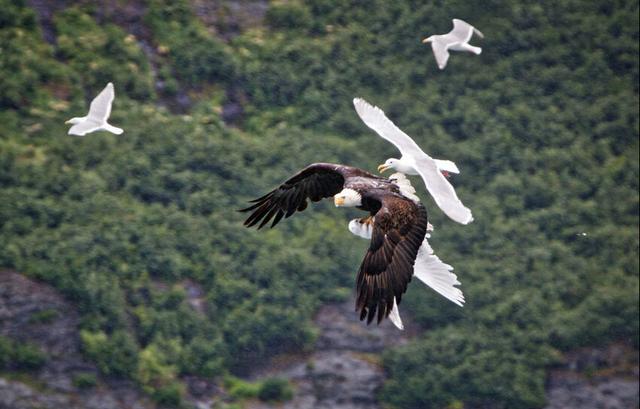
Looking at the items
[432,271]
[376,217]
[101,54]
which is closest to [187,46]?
[101,54]

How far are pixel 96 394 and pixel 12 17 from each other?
24.1ft

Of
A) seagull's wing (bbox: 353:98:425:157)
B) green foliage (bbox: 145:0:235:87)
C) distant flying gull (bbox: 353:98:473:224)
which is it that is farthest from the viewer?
green foliage (bbox: 145:0:235:87)

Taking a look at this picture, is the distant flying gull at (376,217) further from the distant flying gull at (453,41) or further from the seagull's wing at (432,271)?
the distant flying gull at (453,41)

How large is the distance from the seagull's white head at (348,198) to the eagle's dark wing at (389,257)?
20.4 inches

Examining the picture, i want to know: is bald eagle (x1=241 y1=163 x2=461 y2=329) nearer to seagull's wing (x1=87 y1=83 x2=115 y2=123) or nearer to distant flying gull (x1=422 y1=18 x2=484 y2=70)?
seagull's wing (x1=87 y1=83 x2=115 y2=123)

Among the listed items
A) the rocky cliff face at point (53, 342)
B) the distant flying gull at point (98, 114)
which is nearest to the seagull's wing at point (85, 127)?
the distant flying gull at point (98, 114)

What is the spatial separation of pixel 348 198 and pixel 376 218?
778 millimetres

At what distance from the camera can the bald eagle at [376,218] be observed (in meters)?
12.0

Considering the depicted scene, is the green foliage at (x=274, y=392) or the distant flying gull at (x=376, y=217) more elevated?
the distant flying gull at (x=376, y=217)

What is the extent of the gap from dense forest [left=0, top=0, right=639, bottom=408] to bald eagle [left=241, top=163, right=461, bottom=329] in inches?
336

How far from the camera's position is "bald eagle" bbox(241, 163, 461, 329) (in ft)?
39.3

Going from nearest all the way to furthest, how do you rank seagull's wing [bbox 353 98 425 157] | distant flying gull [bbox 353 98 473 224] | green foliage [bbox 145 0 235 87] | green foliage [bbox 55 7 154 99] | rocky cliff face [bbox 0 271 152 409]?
1. distant flying gull [bbox 353 98 473 224]
2. seagull's wing [bbox 353 98 425 157]
3. rocky cliff face [bbox 0 271 152 409]
4. green foliage [bbox 55 7 154 99]
5. green foliage [bbox 145 0 235 87]

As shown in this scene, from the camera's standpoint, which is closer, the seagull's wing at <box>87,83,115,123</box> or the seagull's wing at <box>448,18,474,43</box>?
the seagull's wing at <box>87,83,115,123</box>

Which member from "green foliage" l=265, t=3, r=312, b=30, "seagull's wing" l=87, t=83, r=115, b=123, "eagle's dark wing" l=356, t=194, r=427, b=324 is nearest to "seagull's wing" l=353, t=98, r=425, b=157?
"eagle's dark wing" l=356, t=194, r=427, b=324
